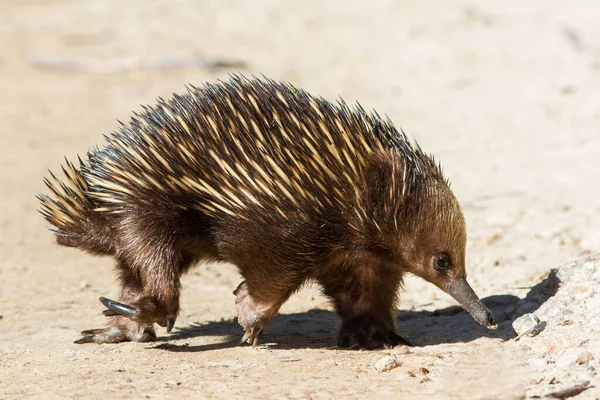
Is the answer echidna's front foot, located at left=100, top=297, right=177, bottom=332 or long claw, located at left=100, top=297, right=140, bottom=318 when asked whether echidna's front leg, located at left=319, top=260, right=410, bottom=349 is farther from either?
long claw, located at left=100, top=297, right=140, bottom=318

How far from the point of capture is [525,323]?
5.54m

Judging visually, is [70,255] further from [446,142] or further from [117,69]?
[117,69]

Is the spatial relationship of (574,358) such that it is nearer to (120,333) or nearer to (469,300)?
(469,300)

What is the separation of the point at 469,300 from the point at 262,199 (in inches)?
50.8

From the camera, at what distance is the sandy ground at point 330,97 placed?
5.25 meters

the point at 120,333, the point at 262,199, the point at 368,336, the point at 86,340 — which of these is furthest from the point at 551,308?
the point at 86,340

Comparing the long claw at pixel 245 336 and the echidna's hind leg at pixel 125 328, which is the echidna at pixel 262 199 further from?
the echidna's hind leg at pixel 125 328

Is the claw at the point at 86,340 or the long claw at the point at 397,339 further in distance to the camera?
the claw at the point at 86,340

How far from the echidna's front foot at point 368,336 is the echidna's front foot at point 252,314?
21.5 inches

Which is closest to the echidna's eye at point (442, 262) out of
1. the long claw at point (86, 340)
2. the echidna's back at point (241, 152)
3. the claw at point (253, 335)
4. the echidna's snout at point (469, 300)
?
the echidna's snout at point (469, 300)

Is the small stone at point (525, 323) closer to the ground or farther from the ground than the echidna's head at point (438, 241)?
closer to the ground

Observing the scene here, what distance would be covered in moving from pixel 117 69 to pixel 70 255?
7.91 m

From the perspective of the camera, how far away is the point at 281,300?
220 inches

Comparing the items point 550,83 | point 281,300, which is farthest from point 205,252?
point 550,83
